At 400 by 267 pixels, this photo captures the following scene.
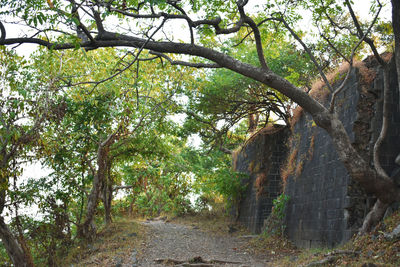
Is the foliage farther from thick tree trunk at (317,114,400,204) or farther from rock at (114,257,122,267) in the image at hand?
rock at (114,257,122,267)

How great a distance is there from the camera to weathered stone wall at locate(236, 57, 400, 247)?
7.49 metres

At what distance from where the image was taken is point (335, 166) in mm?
8180

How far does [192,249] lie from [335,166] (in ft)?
13.5

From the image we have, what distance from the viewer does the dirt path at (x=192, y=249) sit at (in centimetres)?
830

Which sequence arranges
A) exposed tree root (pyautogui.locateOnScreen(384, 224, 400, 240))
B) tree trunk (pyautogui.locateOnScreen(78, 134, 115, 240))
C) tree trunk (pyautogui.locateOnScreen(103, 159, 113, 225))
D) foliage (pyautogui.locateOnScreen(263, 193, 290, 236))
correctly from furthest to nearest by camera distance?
tree trunk (pyautogui.locateOnScreen(103, 159, 113, 225))
tree trunk (pyautogui.locateOnScreen(78, 134, 115, 240))
foliage (pyautogui.locateOnScreen(263, 193, 290, 236))
exposed tree root (pyautogui.locateOnScreen(384, 224, 400, 240))

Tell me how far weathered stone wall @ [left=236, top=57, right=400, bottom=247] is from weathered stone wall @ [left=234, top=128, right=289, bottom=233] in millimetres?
1281

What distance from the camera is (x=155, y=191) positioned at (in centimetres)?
1738

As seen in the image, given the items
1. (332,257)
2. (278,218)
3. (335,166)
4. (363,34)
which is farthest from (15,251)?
(363,34)

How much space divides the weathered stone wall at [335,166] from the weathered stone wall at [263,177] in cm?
128

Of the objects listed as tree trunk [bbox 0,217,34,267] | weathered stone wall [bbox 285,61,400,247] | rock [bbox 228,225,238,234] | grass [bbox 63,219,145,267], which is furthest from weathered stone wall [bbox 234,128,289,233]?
tree trunk [bbox 0,217,34,267]

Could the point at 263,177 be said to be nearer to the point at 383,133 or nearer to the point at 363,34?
the point at 383,133

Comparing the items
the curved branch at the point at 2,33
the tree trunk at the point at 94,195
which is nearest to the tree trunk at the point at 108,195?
the tree trunk at the point at 94,195

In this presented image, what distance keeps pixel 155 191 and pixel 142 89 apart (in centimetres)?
685

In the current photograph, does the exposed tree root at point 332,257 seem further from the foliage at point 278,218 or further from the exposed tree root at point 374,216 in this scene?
the foliage at point 278,218
